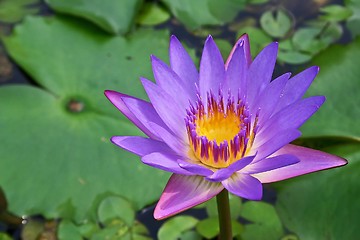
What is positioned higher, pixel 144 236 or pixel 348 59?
pixel 348 59

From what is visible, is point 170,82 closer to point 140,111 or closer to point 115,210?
point 140,111

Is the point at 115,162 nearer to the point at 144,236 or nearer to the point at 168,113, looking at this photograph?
the point at 144,236

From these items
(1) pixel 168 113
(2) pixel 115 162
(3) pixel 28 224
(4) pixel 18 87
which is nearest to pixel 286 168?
(1) pixel 168 113

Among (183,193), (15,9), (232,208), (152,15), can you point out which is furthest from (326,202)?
(15,9)

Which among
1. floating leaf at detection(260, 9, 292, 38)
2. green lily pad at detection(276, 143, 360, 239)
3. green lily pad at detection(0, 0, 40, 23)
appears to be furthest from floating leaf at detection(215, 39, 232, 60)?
green lily pad at detection(0, 0, 40, 23)

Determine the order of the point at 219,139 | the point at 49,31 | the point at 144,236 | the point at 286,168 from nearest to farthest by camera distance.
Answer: the point at 286,168 < the point at 219,139 < the point at 144,236 < the point at 49,31

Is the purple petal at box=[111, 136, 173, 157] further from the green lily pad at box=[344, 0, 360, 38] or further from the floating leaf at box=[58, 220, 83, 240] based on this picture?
the green lily pad at box=[344, 0, 360, 38]
